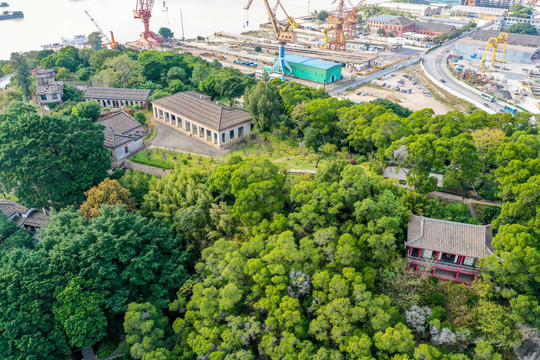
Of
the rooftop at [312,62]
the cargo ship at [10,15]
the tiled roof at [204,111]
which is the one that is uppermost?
the cargo ship at [10,15]

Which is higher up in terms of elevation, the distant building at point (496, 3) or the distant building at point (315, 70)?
the distant building at point (496, 3)

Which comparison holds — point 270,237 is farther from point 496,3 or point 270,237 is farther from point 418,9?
point 496,3

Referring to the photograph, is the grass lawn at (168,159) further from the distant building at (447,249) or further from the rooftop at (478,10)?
the rooftop at (478,10)

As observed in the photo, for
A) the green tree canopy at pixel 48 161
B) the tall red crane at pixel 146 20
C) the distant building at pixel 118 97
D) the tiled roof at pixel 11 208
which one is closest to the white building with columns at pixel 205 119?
the distant building at pixel 118 97

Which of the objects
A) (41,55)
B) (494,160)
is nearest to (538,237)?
(494,160)

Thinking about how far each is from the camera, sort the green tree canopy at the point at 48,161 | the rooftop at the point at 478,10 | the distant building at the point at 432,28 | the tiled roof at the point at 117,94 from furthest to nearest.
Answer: the rooftop at the point at 478,10
the distant building at the point at 432,28
the tiled roof at the point at 117,94
the green tree canopy at the point at 48,161

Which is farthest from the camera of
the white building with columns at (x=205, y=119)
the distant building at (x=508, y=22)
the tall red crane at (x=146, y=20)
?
the distant building at (x=508, y=22)

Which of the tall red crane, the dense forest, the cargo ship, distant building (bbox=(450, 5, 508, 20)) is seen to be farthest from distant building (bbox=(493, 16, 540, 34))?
the cargo ship
